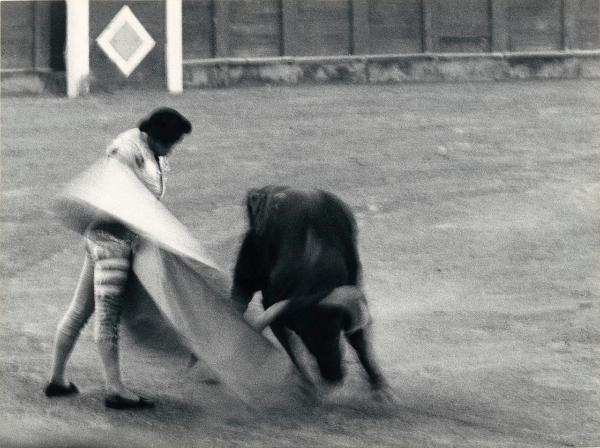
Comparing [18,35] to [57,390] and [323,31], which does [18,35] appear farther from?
[57,390]

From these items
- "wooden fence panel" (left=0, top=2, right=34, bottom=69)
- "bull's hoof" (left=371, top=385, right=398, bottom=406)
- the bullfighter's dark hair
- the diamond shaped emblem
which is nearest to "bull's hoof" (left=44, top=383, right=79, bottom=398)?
the bullfighter's dark hair

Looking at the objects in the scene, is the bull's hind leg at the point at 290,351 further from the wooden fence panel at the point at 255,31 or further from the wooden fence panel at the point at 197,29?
the wooden fence panel at the point at 255,31

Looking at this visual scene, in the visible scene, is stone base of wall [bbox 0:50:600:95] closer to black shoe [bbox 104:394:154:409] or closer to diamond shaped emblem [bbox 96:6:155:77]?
diamond shaped emblem [bbox 96:6:155:77]

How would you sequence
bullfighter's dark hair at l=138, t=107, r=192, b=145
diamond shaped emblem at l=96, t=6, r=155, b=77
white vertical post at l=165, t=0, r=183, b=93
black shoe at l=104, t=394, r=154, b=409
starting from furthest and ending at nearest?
white vertical post at l=165, t=0, r=183, b=93 → diamond shaped emblem at l=96, t=6, r=155, b=77 → black shoe at l=104, t=394, r=154, b=409 → bullfighter's dark hair at l=138, t=107, r=192, b=145

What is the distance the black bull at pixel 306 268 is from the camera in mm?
4242

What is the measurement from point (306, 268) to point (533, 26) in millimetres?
4654

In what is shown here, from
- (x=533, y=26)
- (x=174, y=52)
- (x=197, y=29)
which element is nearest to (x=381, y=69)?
(x=533, y=26)

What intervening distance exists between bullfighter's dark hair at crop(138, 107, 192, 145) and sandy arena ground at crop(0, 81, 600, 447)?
74cm

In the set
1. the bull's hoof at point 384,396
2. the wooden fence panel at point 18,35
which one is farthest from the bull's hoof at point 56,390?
the wooden fence panel at point 18,35

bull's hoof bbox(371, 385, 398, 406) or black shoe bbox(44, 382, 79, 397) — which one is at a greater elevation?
black shoe bbox(44, 382, 79, 397)

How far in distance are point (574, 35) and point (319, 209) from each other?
3558 mm

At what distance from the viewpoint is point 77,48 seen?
295 inches

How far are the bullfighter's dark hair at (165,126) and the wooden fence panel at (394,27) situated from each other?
13.9 ft

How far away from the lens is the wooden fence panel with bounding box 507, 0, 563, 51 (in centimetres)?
784
